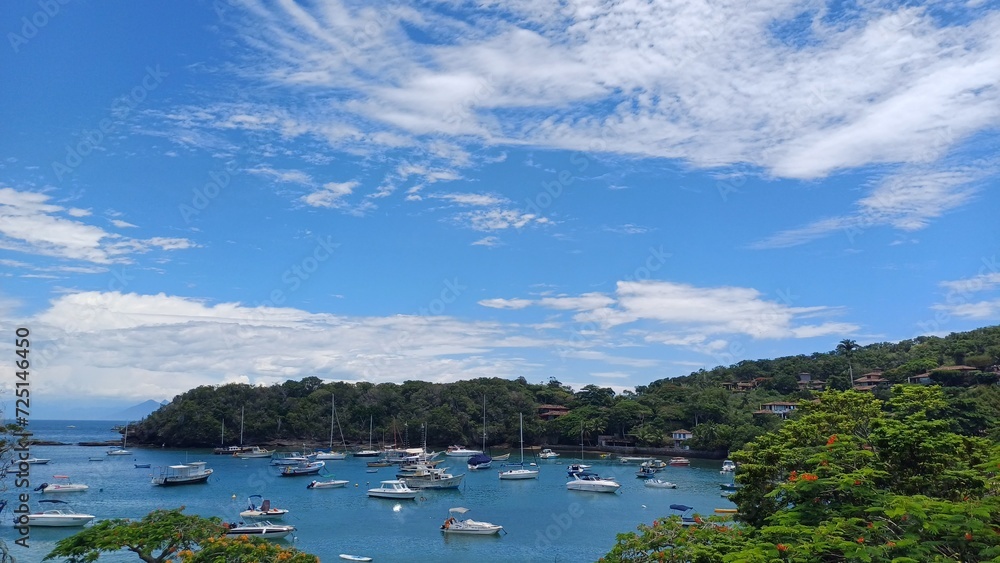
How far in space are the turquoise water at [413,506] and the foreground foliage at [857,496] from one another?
12.4 meters

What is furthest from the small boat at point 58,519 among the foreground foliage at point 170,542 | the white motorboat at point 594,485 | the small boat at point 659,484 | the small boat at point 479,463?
the small boat at point 659,484

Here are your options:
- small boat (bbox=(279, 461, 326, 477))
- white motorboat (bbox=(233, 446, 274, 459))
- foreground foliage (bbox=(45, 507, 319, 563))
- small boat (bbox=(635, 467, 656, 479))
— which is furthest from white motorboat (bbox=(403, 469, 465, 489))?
foreground foliage (bbox=(45, 507, 319, 563))

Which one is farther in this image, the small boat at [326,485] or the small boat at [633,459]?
the small boat at [633,459]

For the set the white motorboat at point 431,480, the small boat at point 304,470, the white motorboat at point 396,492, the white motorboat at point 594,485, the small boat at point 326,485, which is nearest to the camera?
the white motorboat at point 396,492

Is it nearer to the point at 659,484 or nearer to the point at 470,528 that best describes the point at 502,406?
the point at 659,484

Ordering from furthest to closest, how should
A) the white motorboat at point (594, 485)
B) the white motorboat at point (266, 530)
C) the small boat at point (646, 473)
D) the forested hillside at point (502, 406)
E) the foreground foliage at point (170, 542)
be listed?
1. the forested hillside at point (502, 406)
2. the small boat at point (646, 473)
3. the white motorboat at point (594, 485)
4. the white motorboat at point (266, 530)
5. the foreground foliage at point (170, 542)

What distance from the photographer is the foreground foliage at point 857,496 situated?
27.5 feet

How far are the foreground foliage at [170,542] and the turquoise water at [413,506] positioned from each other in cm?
177

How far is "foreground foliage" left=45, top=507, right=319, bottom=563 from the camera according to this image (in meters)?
11.5

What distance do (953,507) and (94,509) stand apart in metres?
46.0

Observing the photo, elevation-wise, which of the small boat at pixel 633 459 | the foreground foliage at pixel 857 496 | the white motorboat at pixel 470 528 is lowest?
the small boat at pixel 633 459

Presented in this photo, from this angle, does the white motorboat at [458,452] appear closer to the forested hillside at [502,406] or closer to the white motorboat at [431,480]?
the forested hillside at [502,406]

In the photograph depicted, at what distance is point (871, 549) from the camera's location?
27.2 feet

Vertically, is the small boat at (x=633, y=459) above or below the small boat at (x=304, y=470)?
below
